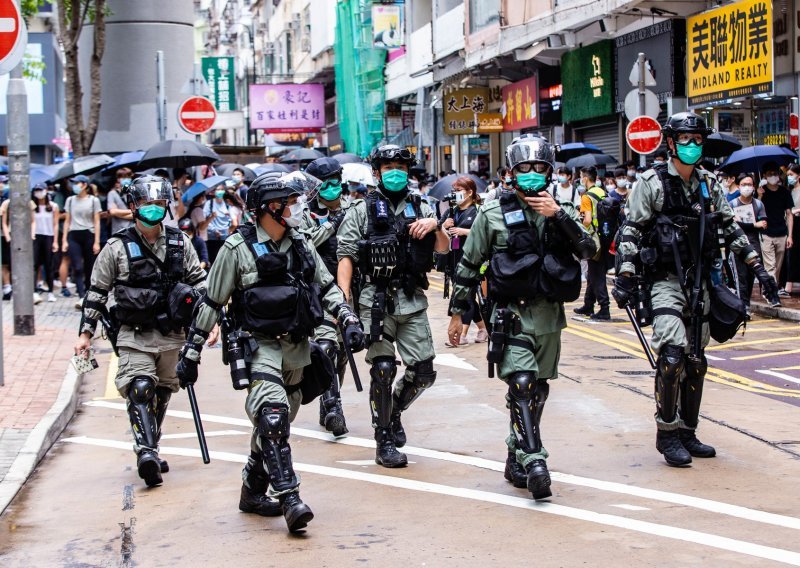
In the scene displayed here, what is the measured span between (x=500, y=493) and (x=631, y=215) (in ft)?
6.19

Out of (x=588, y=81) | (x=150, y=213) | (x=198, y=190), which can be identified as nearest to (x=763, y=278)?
(x=150, y=213)

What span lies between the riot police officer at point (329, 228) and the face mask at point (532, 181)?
2.20 meters

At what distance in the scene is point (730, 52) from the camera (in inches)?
782

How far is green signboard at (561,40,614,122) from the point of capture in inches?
1007

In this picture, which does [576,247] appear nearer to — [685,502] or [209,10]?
[685,502]

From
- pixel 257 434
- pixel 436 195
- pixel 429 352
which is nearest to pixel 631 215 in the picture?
pixel 429 352

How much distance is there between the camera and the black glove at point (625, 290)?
727cm

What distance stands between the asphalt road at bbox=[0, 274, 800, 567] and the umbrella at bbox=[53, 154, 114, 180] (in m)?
10.0

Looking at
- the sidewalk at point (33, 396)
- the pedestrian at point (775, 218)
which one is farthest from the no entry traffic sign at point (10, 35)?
the pedestrian at point (775, 218)

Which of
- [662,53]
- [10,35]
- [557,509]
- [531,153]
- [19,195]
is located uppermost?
[662,53]

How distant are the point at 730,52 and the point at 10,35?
518 inches

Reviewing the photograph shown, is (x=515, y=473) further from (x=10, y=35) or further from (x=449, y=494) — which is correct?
(x=10, y=35)

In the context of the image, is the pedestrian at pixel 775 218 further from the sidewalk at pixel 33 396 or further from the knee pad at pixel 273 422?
the knee pad at pixel 273 422

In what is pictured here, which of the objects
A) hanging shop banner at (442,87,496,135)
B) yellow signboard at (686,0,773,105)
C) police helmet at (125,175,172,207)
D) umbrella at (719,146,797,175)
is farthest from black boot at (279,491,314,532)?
hanging shop banner at (442,87,496,135)
